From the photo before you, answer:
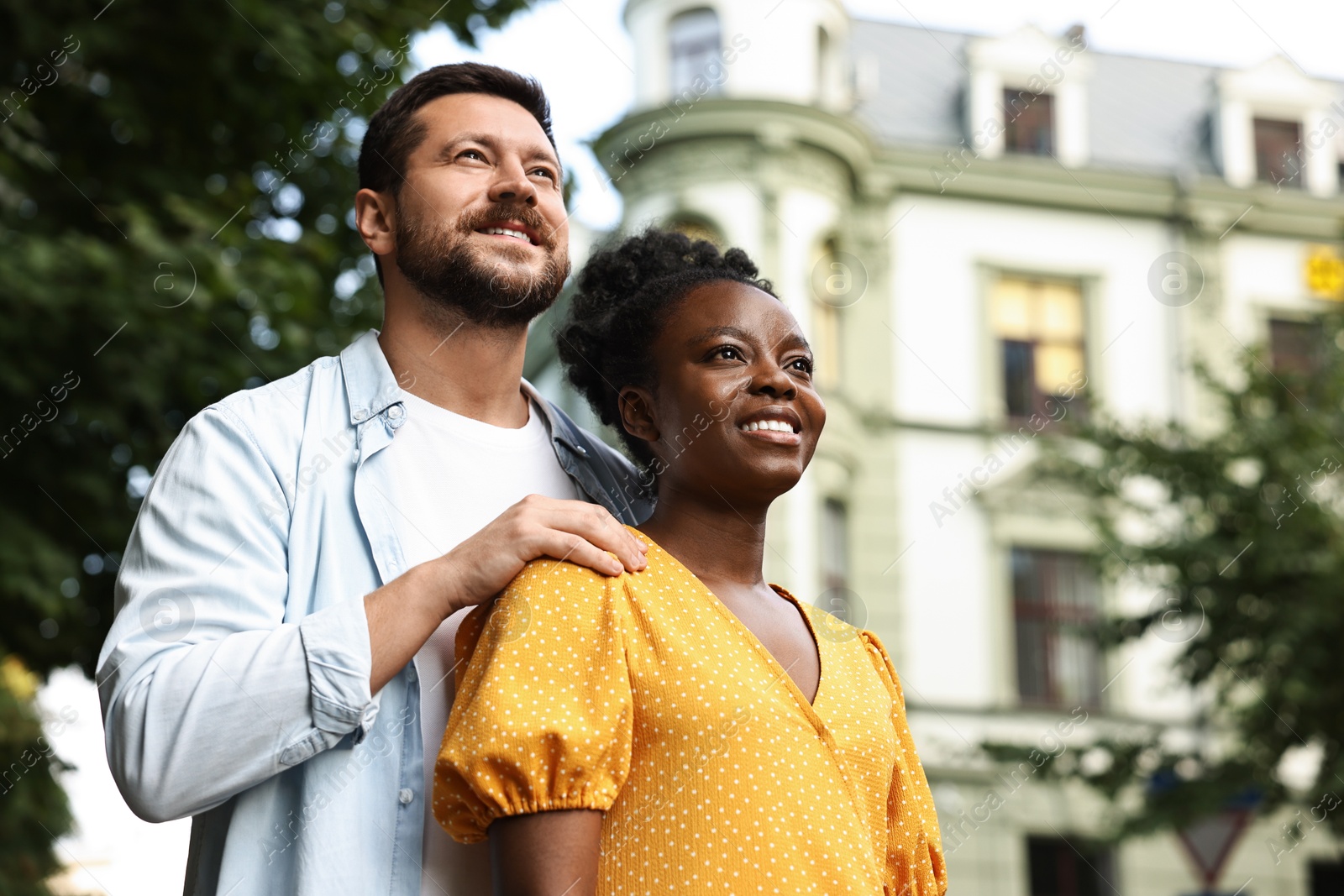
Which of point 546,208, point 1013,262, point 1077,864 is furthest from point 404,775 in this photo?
point 1013,262

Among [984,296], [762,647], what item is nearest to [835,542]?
[984,296]

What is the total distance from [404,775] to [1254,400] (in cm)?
1117

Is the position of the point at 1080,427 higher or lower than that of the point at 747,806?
higher

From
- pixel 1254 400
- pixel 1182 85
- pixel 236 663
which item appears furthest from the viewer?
pixel 1182 85

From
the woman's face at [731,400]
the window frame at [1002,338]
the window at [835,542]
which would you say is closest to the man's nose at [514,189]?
the woman's face at [731,400]

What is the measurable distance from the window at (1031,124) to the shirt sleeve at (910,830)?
1752cm

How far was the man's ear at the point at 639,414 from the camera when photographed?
2592 mm

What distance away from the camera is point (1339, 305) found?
1228 cm

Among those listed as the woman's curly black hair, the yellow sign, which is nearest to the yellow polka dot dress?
the woman's curly black hair

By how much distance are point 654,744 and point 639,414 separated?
0.65 m

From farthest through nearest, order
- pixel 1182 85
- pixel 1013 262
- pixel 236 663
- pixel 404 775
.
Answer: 1. pixel 1182 85
2. pixel 1013 262
3. pixel 404 775
4. pixel 236 663

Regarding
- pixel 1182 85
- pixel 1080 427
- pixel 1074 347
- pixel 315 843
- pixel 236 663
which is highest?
pixel 1182 85

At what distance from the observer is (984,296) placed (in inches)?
722

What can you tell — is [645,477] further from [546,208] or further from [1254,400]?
[1254,400]
